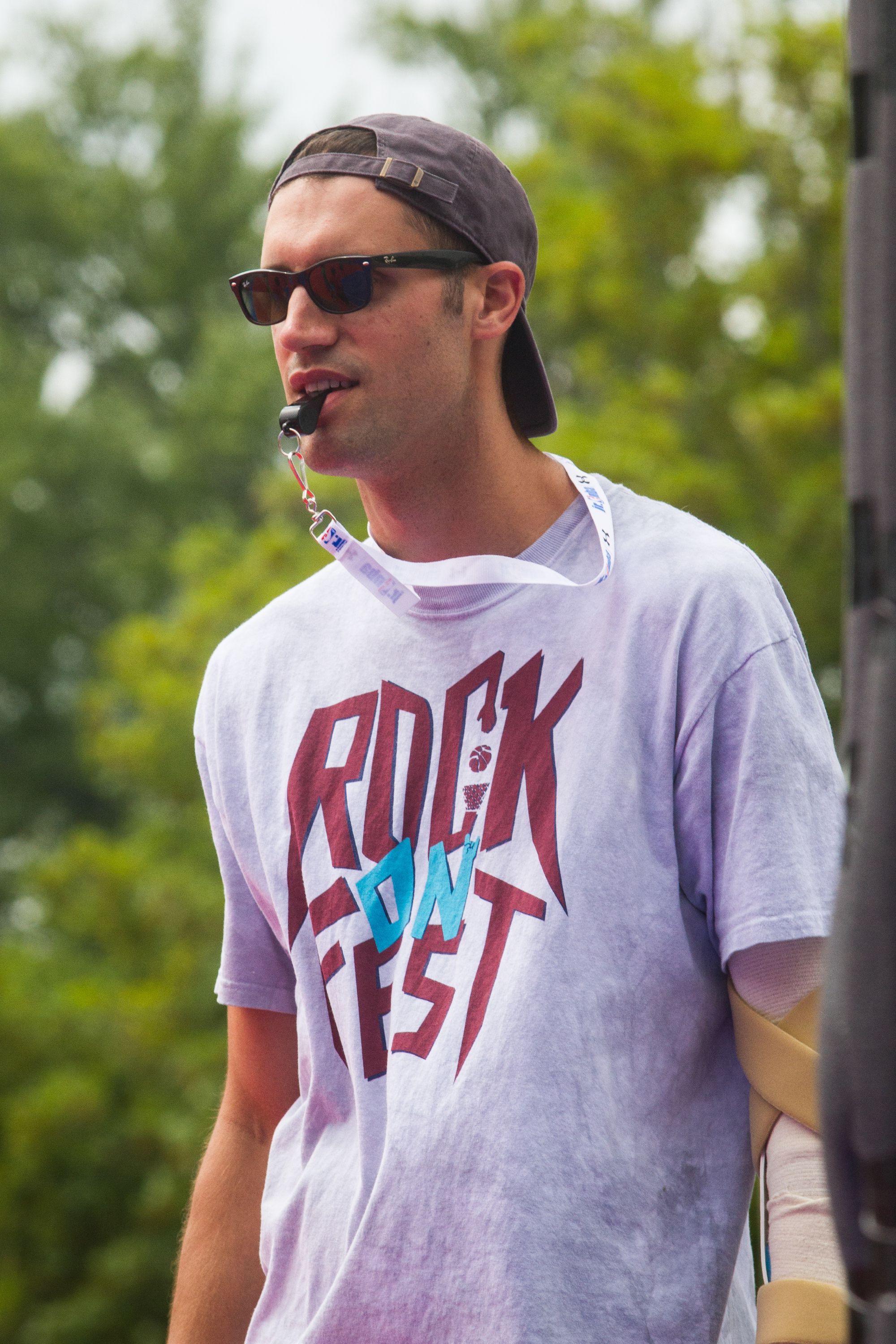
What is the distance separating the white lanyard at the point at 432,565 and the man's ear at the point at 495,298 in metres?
0.16

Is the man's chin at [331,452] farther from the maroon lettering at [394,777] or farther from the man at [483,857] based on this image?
the maroon lettering at [394,777]

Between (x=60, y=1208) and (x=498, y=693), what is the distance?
9.74 m

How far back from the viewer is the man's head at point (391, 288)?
148cm

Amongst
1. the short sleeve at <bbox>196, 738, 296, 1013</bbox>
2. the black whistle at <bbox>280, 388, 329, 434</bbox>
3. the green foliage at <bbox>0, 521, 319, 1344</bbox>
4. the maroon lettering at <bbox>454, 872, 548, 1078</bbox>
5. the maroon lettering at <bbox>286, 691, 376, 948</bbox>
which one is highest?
the black whistle at <bbox>280, 388, 329, 434</bbox>

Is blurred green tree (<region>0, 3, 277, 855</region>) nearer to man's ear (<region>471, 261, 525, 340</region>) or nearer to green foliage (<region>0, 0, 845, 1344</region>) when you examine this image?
green foliage (<region>0, 0, 845, 1344</region>)

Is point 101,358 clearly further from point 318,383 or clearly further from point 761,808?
point 761,808

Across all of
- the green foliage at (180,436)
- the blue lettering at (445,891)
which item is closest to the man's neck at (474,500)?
the blue lettering at (445,891)

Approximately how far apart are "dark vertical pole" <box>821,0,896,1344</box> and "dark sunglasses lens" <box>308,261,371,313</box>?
3.11ft

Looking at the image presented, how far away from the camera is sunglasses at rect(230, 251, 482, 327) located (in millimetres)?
1473

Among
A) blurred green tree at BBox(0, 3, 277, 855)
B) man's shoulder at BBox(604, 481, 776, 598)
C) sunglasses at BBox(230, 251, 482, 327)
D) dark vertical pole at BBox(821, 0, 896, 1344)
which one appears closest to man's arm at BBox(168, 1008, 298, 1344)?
man's shoulder at BBox(604, 481, 776, 598)

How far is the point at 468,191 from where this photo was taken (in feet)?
5.14

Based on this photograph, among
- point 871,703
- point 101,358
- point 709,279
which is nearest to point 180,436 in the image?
point 101,358

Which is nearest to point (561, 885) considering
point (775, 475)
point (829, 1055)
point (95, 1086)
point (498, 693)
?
point (498, 693)

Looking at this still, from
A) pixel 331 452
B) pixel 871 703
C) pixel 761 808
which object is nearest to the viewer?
pixel 871 703
